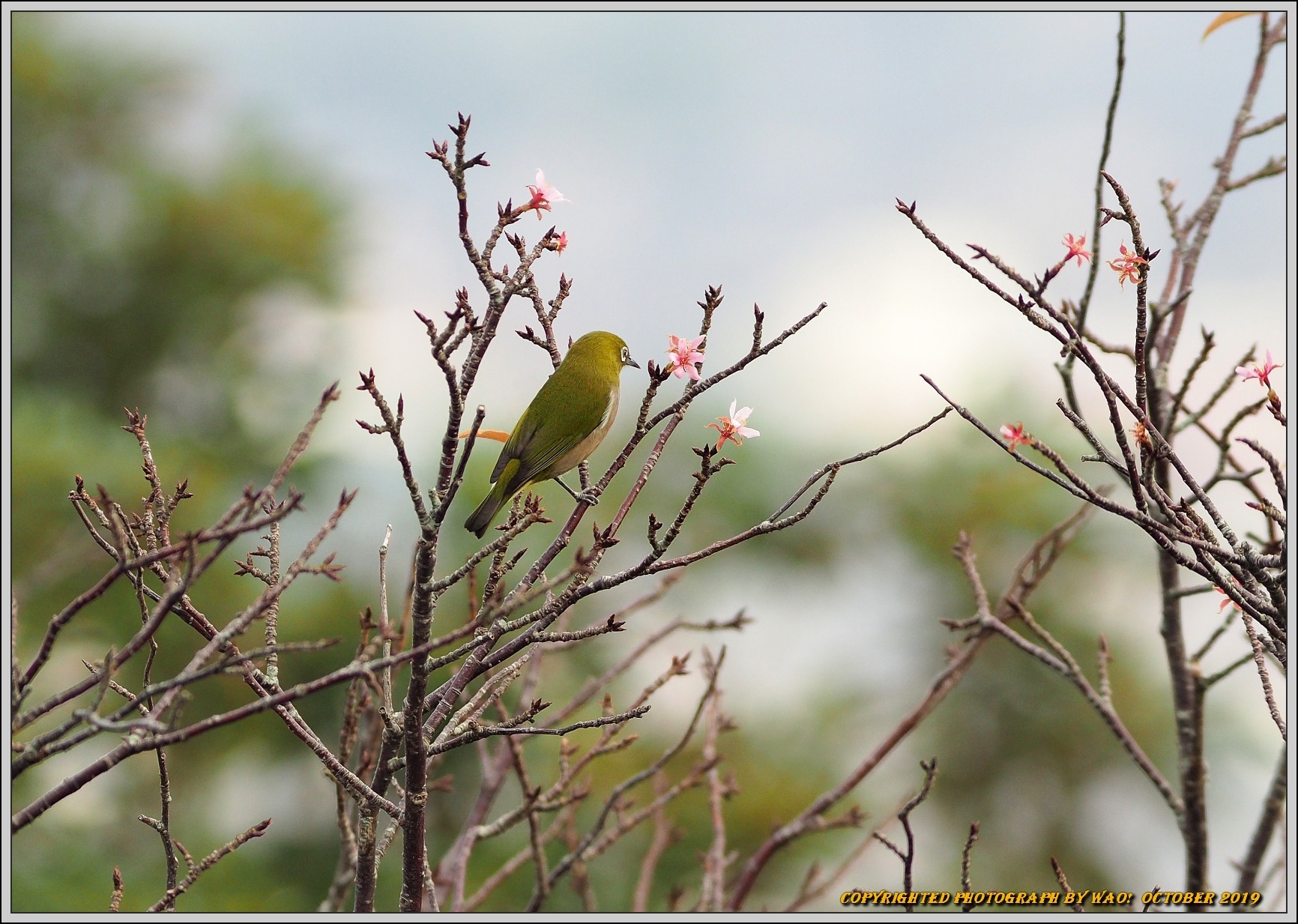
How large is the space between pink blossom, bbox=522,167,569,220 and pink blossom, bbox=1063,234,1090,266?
971 mm

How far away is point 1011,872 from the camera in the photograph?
11984 millimetres

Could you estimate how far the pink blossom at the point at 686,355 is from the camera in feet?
6.56

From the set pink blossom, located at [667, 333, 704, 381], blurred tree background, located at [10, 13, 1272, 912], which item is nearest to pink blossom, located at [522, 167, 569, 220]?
pink blossom, located at [667, 333, 704, 381]

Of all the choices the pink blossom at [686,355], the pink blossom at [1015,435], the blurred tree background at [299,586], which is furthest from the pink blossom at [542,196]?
the blurred tree background at [299,586]

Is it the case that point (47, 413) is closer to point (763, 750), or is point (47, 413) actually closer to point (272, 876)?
point (272, 876)

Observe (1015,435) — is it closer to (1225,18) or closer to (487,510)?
(1225,18)

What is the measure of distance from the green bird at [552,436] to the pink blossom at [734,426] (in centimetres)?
110

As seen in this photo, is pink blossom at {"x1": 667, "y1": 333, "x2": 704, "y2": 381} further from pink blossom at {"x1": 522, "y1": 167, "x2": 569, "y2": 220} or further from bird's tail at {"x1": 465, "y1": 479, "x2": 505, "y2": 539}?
bird's tail at {"x1": 465, "y1": 479, "x2": 505, "y2": 539}

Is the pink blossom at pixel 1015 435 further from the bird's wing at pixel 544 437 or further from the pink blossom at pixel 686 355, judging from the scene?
the bird's wing at pixel 544 437

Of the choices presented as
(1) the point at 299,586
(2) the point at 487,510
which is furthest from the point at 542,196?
(1) the point at 299,586

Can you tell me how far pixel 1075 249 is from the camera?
191 cm

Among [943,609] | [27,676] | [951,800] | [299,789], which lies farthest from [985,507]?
[27,676]

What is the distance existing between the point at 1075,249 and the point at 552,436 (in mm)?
1738

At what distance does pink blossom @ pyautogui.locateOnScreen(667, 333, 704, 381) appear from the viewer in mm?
1998
